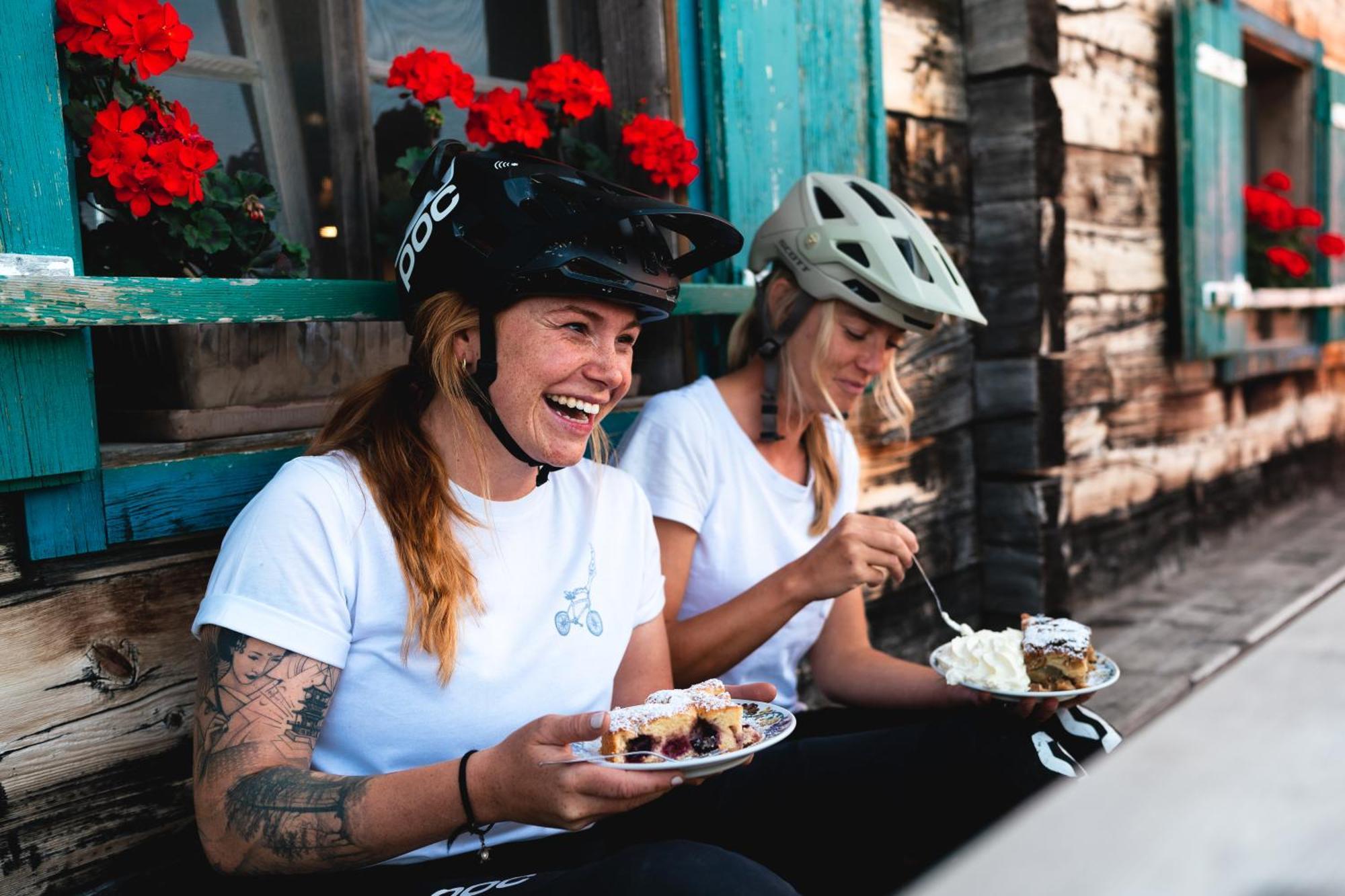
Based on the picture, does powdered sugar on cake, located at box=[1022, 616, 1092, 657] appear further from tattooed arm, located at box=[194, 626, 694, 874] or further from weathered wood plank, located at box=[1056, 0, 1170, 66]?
weathered wood plank, located at box=[1056, 0, 1170, 66]

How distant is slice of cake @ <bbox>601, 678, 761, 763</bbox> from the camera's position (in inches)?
57.5

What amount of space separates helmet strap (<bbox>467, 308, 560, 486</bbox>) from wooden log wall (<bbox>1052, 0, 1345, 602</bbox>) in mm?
2796

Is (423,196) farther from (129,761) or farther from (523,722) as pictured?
(129,761)

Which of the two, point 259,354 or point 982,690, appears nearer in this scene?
point 982,690

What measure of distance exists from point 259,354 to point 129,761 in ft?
2.62

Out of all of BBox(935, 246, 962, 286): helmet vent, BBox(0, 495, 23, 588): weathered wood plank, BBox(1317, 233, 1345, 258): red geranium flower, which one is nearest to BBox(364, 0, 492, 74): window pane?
BBox(935, 246, 962, 286): helmet vent

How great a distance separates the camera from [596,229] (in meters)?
1.73

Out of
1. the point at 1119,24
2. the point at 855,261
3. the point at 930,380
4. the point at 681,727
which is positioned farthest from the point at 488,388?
the point at 1119,24

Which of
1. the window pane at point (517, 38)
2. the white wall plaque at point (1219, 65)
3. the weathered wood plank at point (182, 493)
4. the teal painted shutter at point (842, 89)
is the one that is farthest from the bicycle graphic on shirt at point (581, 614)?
the white wall plaque at point (1219, 65)

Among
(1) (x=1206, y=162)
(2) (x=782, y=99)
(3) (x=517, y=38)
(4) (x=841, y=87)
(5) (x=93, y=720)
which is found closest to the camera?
(5) (x=93, y=720)

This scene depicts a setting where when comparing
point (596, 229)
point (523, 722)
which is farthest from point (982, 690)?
point (596, 229)

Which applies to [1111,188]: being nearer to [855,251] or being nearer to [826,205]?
[826,205]

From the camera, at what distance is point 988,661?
79.3 inches

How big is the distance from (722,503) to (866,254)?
0.63 meters
